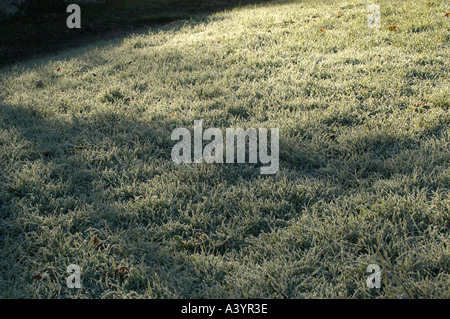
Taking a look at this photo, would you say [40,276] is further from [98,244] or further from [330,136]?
[330,136]

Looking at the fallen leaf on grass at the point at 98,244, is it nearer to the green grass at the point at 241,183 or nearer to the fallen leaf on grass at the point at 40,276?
the green grass at the point at 241,183

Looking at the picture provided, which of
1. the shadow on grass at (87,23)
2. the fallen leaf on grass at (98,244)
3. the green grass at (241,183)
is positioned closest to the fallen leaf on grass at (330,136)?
the green grass at (241,183)

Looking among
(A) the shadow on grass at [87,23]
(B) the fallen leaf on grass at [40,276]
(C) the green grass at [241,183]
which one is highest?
(A) the shadow on grass at [87,23]

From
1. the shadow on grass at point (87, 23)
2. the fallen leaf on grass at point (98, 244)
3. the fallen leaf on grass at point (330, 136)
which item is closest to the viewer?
the fallen leaf on grass at point (98, 244)

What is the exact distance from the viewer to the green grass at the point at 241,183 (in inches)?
82.5

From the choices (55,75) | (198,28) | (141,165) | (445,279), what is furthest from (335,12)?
(445,279)

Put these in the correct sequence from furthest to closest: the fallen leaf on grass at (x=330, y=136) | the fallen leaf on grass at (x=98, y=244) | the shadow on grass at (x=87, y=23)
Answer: the shadow on grass at (x=87, y=23)
the fallen leaf on grass at (x=330, y=136)
the fallen leaf on grass at (x=98, y=244)

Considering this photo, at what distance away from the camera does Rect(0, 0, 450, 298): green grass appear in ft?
6.88

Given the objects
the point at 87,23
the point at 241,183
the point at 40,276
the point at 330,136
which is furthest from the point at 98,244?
the point at 87,23

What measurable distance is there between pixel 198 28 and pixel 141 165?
21.2 ft

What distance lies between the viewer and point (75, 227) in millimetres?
2588

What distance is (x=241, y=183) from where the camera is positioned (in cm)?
289

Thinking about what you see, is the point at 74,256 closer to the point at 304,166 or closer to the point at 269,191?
the point at 269,191

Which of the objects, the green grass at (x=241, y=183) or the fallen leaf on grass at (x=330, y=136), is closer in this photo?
the green grass at (x=241, y=183)
